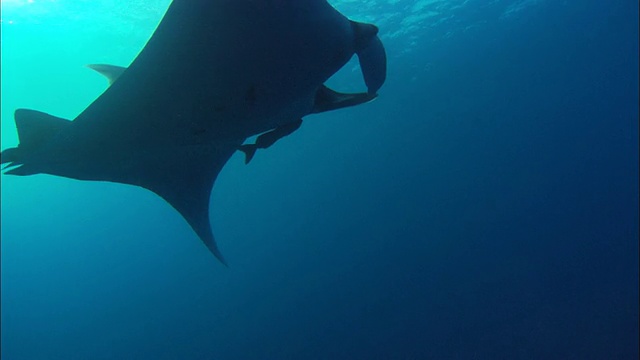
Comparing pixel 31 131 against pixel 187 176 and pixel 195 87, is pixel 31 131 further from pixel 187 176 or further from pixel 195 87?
pixel 187 176

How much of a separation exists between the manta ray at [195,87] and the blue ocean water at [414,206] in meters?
12.0

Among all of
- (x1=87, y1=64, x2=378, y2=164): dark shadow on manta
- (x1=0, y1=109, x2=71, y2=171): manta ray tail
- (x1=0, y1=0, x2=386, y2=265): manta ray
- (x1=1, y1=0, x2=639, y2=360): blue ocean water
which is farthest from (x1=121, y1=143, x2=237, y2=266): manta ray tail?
(x1=1, y1=0, x2=639, y2=360): blue ocean water

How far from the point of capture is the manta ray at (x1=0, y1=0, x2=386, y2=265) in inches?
87.0

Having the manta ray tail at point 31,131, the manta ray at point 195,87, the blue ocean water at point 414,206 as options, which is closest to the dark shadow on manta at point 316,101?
the manta ray at point 195,87

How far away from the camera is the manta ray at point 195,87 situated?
2.21 meters

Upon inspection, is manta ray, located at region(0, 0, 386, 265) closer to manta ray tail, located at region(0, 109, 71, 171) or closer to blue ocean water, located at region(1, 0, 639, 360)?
manta ray tail, located at region(0, 109, 71, 171)

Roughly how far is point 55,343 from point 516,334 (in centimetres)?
3140

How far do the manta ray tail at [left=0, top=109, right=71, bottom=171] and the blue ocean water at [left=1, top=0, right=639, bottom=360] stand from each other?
12.1 m

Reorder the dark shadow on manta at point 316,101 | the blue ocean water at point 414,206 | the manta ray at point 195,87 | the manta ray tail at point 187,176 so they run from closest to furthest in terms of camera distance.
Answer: the manta ray at point 195,87 < the manta ray tail at point 187,176 < the dark shadow on manta at point 316,101 < the blue ocean water at point 414,206

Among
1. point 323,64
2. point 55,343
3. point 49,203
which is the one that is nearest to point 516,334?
point 323,64

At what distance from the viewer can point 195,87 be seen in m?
2.36

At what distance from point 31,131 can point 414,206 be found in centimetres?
2554

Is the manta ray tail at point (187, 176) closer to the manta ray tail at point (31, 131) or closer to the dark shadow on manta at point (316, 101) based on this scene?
the dark shadow on manta at point (316, 101)

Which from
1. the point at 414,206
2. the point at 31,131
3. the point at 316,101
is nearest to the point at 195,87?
the point at 31,131
